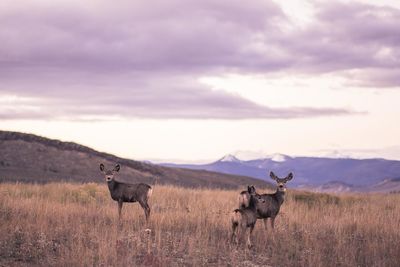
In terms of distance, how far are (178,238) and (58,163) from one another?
3606 cm

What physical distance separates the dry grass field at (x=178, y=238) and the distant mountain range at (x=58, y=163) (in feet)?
75.7

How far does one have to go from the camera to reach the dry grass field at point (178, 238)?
13625 mm

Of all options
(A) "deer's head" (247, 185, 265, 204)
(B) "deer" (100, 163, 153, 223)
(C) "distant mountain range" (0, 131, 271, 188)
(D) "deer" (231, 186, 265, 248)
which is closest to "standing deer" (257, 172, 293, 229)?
(A) "deer's head" (247, 185, 265, 204)

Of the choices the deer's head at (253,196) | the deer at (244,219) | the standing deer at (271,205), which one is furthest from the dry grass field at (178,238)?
the deer's head at (253,196)

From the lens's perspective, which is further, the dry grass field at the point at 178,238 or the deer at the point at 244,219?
the deer at the point at 244,219

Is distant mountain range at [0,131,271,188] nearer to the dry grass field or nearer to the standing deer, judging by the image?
the dry grass field

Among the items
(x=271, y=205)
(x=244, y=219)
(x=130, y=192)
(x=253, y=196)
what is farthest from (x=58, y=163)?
(x=244, y=219)

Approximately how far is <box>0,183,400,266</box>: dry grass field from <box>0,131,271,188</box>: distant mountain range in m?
23.1

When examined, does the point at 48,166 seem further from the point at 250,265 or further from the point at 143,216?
the point at 250,265

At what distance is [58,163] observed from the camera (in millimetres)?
50188

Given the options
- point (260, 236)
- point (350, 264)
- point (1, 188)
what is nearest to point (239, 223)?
point (260, 236)

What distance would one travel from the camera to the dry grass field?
13625 millimetres

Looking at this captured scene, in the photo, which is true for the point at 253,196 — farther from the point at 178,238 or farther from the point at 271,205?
the point at 178,238

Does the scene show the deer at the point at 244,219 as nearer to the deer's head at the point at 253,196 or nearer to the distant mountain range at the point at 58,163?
the deer's head at the point at 253,196
